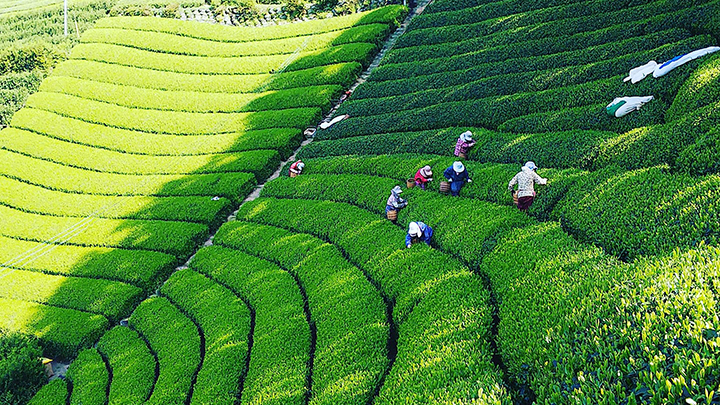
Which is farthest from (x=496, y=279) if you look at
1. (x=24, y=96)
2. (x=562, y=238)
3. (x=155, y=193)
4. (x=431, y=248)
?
(x=24, y=96)

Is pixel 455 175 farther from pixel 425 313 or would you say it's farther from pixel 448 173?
pixel 425 313

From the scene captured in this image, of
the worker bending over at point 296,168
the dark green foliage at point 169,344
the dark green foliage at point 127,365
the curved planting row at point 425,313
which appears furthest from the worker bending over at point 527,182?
the dark green foliage at point 127,365

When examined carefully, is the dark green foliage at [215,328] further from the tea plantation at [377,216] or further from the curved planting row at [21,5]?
the curved planting row at [21,5]

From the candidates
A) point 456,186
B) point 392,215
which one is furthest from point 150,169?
point 456,186

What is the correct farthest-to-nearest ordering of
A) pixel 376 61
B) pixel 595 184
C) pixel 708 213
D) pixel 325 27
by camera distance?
pixel 325 27 → pixel 376 61 → pixel 595 184 → pixel 708 213

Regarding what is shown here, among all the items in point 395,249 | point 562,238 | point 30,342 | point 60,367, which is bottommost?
point 60,367

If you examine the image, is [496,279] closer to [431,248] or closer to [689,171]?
[431,248]
